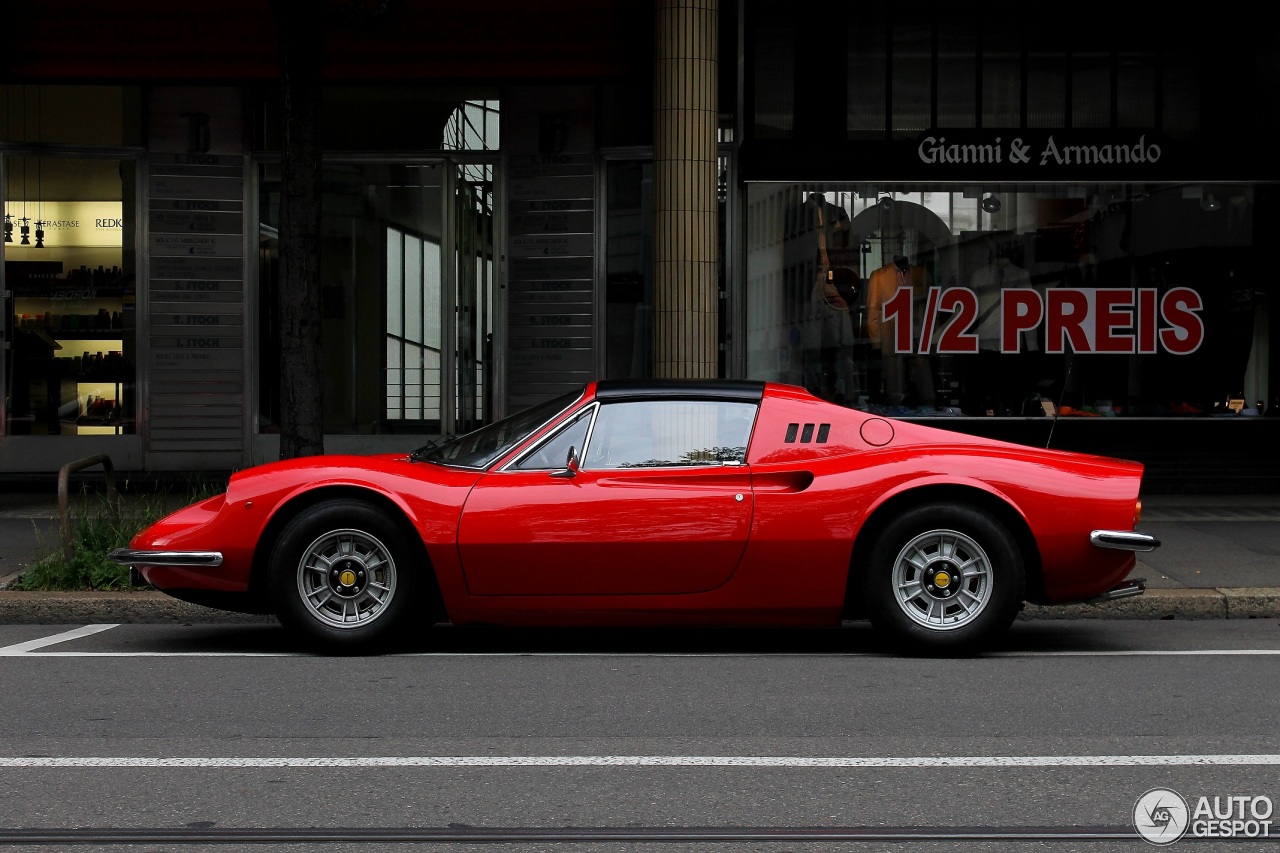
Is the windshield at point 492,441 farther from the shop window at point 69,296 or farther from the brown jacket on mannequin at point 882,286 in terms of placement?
the shop window at point 69,296

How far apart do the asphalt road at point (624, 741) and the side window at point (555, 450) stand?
0.88m

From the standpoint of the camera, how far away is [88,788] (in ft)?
14.8

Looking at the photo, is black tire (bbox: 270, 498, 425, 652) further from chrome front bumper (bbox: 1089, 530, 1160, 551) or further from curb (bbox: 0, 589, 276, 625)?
chrome front bumper (bbox: 1089, 530, 1160, 551)

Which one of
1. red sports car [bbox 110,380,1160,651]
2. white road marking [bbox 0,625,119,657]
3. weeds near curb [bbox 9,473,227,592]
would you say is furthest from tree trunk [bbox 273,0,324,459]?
red sports car [bbox 110,380,1160,651]

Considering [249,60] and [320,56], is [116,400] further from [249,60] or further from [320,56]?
[320,56]

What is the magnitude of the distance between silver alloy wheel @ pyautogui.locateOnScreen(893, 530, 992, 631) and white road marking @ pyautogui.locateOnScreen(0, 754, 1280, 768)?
184 cm

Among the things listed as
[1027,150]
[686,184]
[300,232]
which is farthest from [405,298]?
[1027,150]

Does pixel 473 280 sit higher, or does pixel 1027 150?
pixel 1027 150

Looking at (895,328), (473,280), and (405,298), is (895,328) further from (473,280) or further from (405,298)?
(405,298)

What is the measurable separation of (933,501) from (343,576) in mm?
2684

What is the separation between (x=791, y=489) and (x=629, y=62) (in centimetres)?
750

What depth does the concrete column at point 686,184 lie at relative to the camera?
469 inches

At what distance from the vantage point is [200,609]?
7977 mm

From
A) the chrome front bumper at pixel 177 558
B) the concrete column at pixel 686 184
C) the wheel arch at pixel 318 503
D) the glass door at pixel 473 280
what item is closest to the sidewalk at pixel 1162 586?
the chrome front bumper at pixel 177 558
